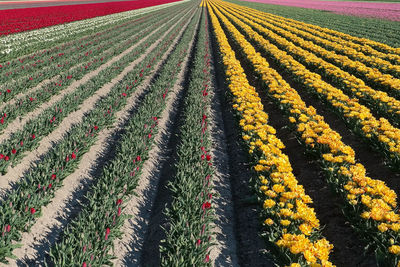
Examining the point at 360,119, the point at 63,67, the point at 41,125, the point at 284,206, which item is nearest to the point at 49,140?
the point at 41,125

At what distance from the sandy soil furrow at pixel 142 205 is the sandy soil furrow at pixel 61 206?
3.88 ft

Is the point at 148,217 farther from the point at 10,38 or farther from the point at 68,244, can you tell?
the point at 10,38

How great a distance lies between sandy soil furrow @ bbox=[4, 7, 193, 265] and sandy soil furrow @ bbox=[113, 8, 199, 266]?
118 centimetres

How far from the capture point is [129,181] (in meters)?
5.93

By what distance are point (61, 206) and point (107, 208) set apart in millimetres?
1313

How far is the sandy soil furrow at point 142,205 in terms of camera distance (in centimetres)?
477

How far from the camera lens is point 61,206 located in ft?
18.2

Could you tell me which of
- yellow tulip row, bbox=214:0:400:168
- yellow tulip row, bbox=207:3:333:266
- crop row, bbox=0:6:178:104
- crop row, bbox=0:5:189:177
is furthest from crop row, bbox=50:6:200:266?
yellow tulip row, bbox=214:0:400:168


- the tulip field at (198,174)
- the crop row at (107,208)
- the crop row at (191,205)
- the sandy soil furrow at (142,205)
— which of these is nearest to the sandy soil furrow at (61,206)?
the tulip field at (198,174)

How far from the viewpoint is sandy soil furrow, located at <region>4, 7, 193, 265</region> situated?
4.55 metres

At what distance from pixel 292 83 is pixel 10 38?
19.6m

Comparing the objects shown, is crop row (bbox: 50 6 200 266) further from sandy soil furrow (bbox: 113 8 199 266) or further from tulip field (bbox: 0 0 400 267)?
sandy soil furrow (bbox: 113 8 199 266)

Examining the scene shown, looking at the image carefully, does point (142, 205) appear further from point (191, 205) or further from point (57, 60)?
point (57, 60)

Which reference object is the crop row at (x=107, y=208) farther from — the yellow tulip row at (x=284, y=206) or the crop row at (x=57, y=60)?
the crop row at (x=57, y=60)
